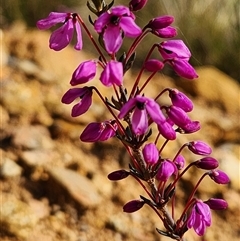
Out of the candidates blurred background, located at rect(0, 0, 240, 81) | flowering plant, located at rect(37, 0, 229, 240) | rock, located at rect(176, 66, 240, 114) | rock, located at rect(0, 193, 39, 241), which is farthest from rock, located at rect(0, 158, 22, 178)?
blurred background, located at rect(0, 0, 240, 81)

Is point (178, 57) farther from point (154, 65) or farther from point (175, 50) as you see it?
point (154, 65)

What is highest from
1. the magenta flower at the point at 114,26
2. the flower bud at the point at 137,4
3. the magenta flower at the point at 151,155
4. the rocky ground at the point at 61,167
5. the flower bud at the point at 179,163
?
the magenta flower at the point at 114,26

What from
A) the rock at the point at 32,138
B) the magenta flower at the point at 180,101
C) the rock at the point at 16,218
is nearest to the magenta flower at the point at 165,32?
the magenta flower at the point at 180,101

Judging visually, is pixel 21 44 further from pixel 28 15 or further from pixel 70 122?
pixel 28 15

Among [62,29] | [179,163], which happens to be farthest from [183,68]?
[179,163]

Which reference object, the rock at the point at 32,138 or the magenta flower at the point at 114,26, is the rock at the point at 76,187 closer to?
the rock at the point at 32,138

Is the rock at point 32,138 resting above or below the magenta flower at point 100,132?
below

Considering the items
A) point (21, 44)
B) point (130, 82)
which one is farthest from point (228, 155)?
point (21, 44)

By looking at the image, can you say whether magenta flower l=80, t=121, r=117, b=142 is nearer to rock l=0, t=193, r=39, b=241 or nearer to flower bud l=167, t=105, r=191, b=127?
flower bud l=167, t=105, r=191, b=127
